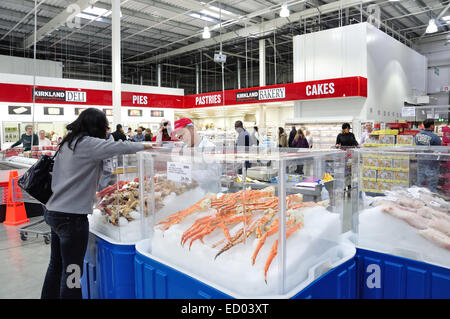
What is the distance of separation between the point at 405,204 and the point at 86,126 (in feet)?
6.13

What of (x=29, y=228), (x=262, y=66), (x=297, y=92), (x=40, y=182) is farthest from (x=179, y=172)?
(x=262, y=66)

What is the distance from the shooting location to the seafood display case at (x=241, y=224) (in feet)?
4.75

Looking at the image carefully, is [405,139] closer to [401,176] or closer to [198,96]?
[401,176]

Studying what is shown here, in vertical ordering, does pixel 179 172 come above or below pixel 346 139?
below

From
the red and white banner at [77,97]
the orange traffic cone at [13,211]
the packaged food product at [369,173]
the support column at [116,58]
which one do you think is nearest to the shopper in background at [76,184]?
the packaged food product at [369,173]

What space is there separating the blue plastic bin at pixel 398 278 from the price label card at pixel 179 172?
101 centimetres

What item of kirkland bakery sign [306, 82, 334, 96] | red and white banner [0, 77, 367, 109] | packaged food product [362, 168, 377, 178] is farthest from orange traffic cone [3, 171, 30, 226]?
kirkland bakery sign [306, 82, 334, 96]

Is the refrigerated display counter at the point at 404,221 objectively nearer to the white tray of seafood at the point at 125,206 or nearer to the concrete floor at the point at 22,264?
the concrete floor at the point at 22,264

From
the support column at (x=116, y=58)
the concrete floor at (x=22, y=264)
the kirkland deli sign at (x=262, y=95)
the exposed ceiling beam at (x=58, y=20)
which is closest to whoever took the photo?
the concrete floor at (x=22, y=264)

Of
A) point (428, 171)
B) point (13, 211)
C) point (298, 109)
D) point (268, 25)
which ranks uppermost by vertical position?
A: point (268, 25)

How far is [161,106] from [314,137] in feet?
24.7

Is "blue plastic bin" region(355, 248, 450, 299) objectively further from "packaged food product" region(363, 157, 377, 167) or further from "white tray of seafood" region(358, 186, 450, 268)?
"packaged food product" region(363, 157, 377, 167)

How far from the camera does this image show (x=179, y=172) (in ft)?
6.15

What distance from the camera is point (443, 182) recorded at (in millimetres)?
1839
